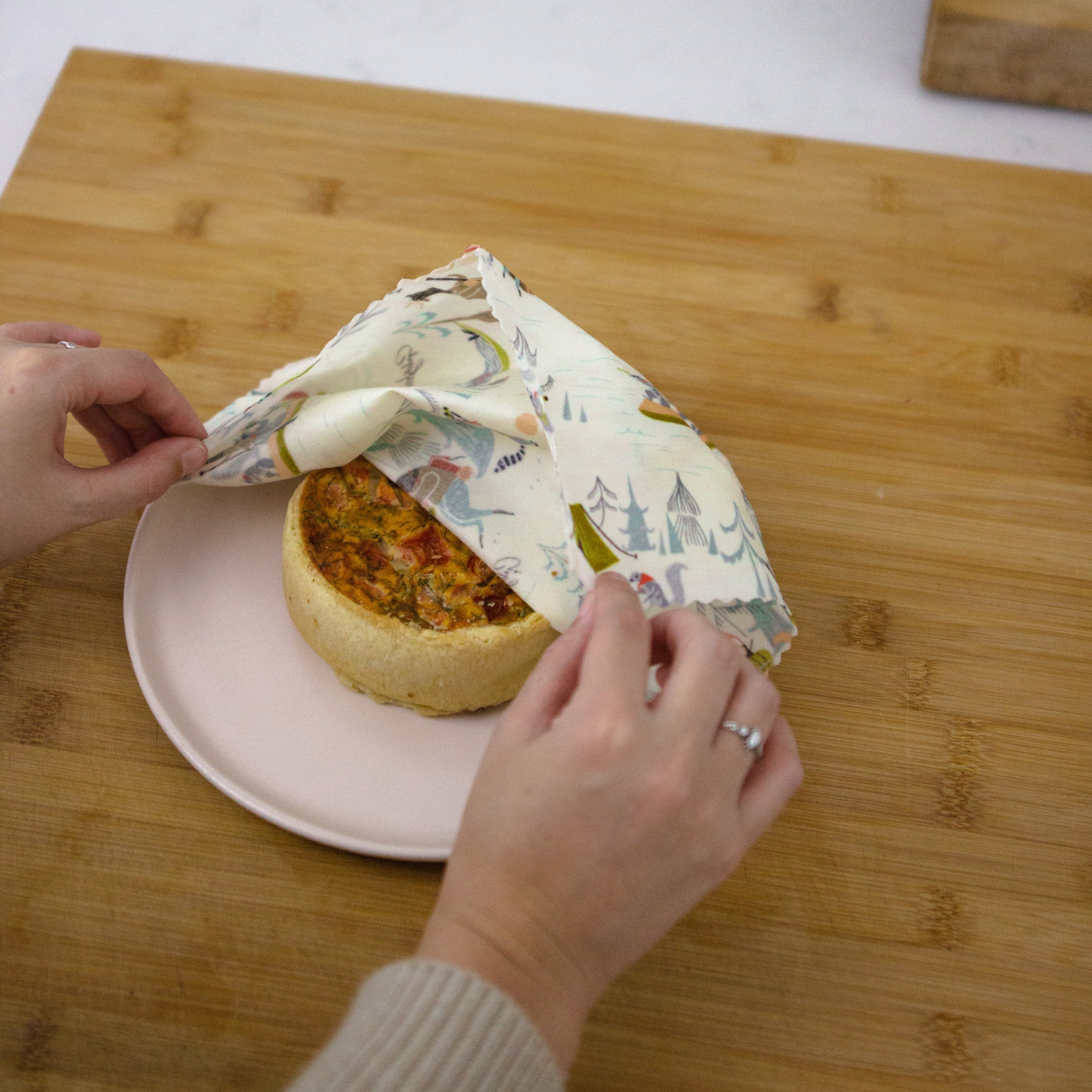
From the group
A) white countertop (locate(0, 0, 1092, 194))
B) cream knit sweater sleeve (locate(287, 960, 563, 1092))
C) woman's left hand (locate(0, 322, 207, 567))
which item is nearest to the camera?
cream knit sweater sleeve (locate(287, 960, 563, 1092))

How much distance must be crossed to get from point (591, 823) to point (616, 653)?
13 centimetres

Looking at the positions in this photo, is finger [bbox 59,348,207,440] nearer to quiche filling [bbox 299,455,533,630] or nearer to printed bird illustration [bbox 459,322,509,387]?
quiche filling [bbox 299,455,533,630]

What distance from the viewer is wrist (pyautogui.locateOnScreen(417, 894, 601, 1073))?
75cm

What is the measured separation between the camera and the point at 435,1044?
2.37 ft

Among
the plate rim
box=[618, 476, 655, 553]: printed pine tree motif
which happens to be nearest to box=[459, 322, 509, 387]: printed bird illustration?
box=[618, 476, 655, 553]: printed pine tree motif

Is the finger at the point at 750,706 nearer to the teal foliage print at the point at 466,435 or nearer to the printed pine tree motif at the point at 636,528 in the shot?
the printed pine tree motif at the point at 636,528

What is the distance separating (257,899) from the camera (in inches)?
40.1

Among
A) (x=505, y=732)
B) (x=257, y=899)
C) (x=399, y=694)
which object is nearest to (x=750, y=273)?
(x=399, y=694)

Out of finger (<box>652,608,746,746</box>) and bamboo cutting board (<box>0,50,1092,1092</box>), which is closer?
finger (<box>652,608,746,746</box>)

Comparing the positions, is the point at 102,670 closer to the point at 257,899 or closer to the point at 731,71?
the point at 257,899

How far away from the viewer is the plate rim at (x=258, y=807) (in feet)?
3.22

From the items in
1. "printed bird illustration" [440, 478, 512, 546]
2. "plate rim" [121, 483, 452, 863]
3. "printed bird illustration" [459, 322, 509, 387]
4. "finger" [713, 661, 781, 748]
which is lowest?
"plate rim" [121, 483, 452, 863]

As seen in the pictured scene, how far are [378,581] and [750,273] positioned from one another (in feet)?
2.62

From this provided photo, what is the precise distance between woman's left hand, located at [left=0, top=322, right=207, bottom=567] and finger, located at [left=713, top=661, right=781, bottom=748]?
0.61 meters
